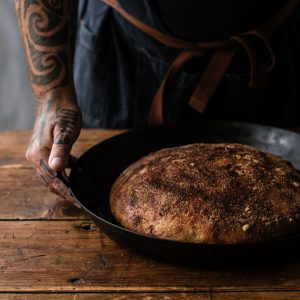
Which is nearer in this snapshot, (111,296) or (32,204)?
(111,296)

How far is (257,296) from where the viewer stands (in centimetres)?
91

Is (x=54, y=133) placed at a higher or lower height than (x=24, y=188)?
higher

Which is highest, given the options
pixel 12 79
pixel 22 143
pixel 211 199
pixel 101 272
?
pixel 211 199

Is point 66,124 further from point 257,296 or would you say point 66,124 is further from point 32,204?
point 257,296

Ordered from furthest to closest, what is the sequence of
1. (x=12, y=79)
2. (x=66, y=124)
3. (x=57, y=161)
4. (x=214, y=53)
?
Result: (x=12, y=79) < (x=214, y=53) < (x=66, y=124) < (x=57, y=161)

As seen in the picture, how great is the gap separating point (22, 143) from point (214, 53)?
618mm

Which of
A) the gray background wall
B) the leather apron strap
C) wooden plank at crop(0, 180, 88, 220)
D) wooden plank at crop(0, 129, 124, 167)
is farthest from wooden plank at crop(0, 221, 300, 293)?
the gray background wall

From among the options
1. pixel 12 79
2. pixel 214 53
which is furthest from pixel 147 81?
pixel 12 79

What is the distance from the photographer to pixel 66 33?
1.39m

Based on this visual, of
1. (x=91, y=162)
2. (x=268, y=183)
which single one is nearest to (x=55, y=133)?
(x=91, y=162)

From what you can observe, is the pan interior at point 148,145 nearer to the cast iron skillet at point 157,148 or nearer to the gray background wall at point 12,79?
the cast iron skillet at point 157,148

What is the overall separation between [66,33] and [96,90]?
12.5 inches

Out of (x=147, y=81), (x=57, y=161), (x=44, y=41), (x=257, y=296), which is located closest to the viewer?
(x=257, y=296)

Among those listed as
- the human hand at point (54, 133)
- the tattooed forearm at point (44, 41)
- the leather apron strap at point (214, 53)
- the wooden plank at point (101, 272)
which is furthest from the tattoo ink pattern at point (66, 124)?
the leather apron strap at point (214, 53)
